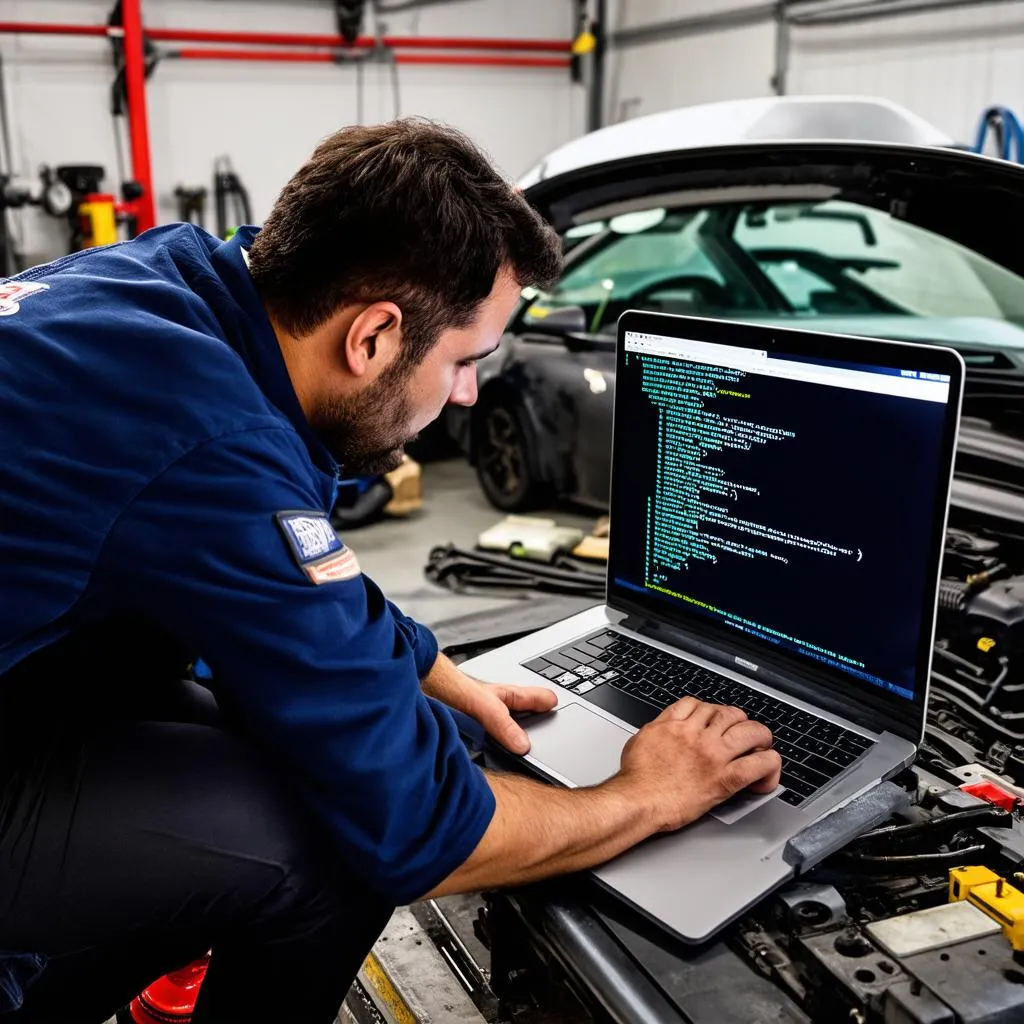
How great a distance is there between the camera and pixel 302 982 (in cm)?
117

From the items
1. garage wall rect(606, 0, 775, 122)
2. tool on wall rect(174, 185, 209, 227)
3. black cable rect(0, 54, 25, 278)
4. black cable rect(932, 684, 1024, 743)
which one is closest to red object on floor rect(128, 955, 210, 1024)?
black cable rect(932, 684, 1024, 743)

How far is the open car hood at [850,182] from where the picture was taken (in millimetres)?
2012

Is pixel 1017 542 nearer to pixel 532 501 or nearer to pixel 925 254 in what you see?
pixel 925 254

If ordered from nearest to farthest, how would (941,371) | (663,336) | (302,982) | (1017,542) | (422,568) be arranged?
(941,371), (302,982), (663,336), (1017,542), (422,568)

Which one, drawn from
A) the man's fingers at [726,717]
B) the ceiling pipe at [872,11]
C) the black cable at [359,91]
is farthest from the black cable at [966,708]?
the black cable at [359,91]

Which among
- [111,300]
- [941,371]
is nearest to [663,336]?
[941,371]

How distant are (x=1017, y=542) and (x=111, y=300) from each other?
1.56 metres

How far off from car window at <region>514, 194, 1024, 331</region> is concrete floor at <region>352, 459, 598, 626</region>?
2.74 feet

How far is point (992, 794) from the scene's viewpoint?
118 centimetres

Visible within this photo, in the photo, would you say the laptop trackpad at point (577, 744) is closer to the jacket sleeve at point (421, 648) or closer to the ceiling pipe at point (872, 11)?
the jacket sleeve at point (421, 648)

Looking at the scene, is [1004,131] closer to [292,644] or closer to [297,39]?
[297,39]

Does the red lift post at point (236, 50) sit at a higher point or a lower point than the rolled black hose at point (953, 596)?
higher

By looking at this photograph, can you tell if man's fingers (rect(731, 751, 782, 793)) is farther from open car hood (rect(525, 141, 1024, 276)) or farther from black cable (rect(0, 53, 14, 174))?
black cable (rect(0, 53, 14, 174))

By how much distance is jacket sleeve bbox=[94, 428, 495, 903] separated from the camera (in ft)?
3.12
